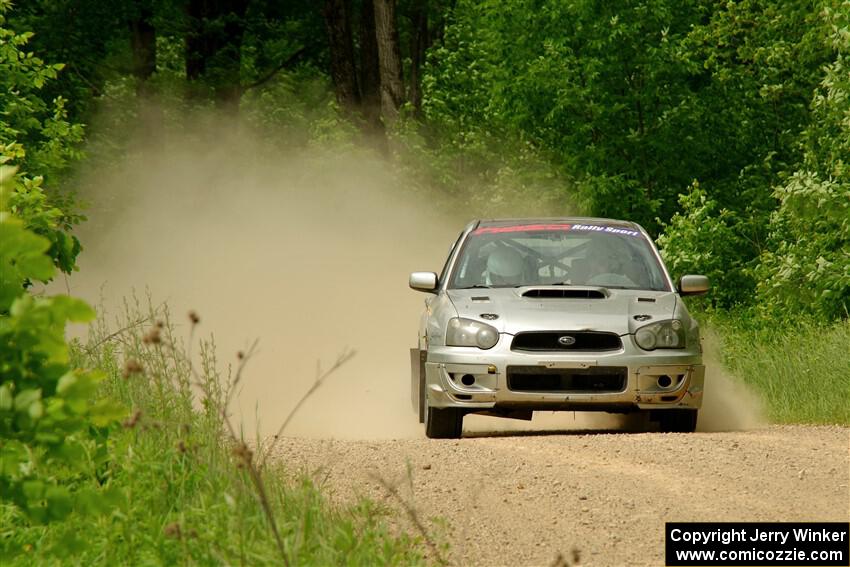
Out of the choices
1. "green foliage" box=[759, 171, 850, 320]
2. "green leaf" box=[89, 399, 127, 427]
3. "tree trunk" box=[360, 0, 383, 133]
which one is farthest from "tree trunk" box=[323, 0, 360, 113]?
"green leaf" box=[89, 399, 127, 427]

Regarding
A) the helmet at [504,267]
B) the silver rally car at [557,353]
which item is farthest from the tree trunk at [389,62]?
the silver rally car at [557,353]

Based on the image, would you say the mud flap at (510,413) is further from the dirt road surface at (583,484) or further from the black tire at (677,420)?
the black tire at (677,420)

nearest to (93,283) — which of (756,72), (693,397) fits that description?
(756,72)

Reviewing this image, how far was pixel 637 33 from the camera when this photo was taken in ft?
82.5

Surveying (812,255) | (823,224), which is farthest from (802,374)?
(823,224)

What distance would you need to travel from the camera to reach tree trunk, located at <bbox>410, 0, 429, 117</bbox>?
155 feet

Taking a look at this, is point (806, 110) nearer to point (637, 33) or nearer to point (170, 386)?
point (637, 33)

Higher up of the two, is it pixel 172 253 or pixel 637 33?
pixel 637 33

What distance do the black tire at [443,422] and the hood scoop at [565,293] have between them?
1.06 m

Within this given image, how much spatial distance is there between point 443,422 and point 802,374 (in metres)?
4.69

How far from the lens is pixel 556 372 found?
36.4 feet

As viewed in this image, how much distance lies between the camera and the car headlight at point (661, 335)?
11.2 meters

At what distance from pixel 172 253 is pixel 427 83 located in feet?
28.4

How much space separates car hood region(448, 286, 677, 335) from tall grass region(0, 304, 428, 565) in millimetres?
2964
